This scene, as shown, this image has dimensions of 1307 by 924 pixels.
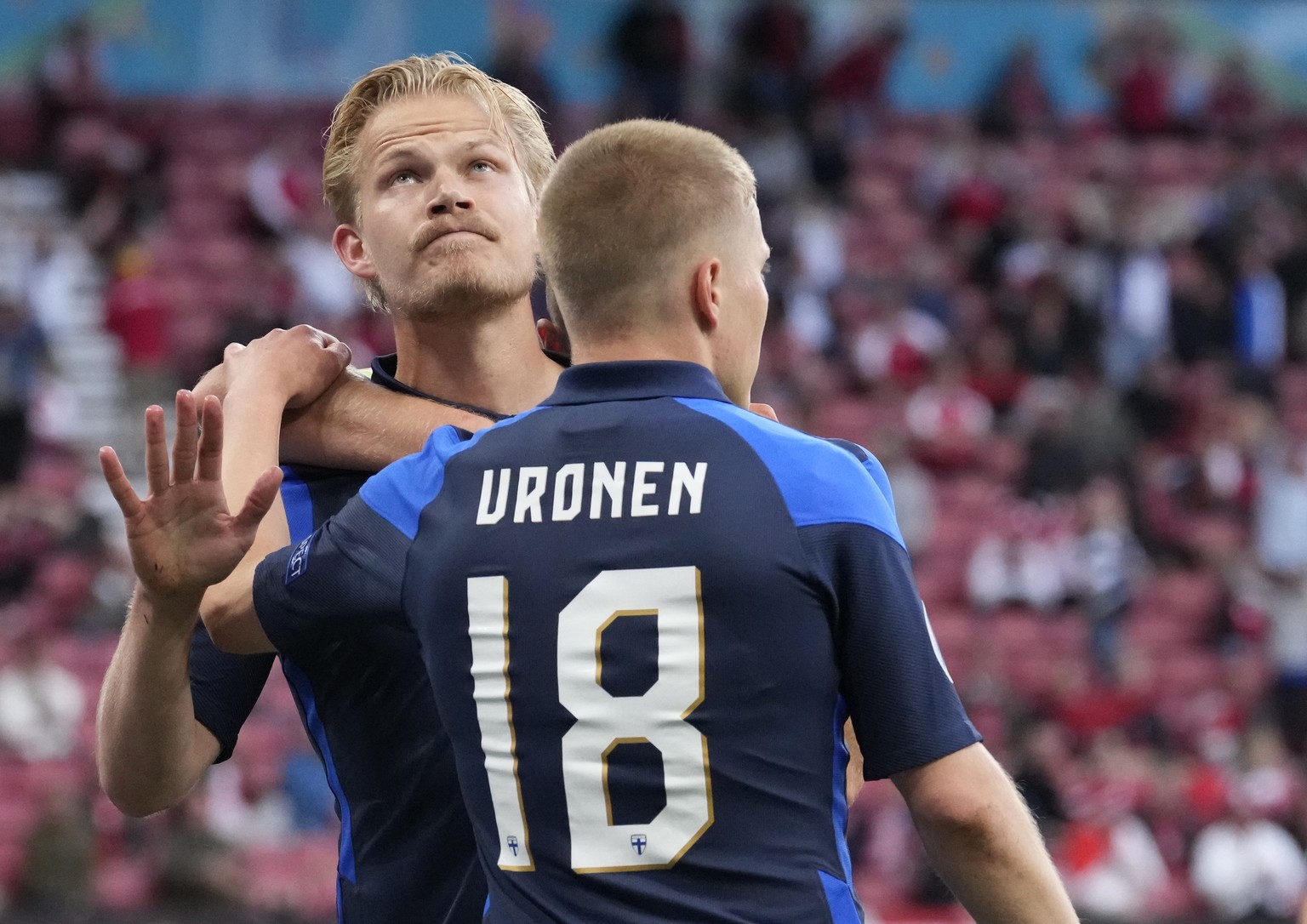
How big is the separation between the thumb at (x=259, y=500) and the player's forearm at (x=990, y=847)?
1.01 metres

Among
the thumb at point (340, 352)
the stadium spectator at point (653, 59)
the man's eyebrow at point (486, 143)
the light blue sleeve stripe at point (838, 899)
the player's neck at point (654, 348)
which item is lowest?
the light blue sleeve stripe at point (838, 899)

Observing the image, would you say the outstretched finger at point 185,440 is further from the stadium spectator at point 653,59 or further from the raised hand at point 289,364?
the stadium spectator at point 653,59

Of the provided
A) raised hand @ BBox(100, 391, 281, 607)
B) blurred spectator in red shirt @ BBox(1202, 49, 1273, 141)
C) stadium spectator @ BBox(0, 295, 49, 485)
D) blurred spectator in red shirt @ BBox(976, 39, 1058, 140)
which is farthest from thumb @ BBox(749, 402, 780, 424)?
blurred spectator in red shirt @ BBox(1202, 49, 1273, 141)

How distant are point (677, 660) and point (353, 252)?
141cm

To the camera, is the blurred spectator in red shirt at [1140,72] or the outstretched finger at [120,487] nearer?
the outstretched finger at [120,487]

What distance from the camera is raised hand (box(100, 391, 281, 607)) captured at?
260 centimetres

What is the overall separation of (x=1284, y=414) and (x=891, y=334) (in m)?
3.38

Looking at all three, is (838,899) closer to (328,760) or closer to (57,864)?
(328,760)

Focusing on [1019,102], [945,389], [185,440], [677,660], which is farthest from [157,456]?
[1019,102]

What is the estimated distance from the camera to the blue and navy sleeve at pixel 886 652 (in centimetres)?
226

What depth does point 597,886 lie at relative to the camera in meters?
2.26

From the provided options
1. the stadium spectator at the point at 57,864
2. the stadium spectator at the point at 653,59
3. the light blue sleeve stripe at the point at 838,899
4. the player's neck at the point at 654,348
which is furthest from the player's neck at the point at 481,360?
the stadium spectator at the point at 653,59

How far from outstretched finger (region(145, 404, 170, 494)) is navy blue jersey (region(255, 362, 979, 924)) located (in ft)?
1.49

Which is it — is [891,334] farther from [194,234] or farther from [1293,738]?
A: [194,234]
